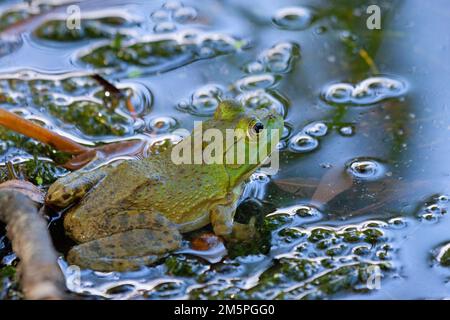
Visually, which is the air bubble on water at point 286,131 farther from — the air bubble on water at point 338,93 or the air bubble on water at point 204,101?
the air bubble on water at point 204,101

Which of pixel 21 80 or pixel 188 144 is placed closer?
pixel 188 144

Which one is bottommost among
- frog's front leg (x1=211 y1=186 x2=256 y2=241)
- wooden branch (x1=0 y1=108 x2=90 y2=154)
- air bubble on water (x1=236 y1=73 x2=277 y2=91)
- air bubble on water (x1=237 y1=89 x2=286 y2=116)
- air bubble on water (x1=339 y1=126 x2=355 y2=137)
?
frog's front leg (x1=211 y1=186 x2=256 y2=241)

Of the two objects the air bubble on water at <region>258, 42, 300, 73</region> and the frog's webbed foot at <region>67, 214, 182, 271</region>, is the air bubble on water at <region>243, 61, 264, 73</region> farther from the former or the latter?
the frog's webbed foot at <region>67, 214, 182, 271</region>

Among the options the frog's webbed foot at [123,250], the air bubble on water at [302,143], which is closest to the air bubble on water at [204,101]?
the air bubble on water at [302,143]

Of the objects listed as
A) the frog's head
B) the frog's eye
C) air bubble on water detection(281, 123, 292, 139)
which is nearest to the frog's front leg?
the frog's head

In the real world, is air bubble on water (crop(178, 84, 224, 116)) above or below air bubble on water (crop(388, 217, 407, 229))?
above

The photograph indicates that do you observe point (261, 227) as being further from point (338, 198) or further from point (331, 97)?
point (331, 97)

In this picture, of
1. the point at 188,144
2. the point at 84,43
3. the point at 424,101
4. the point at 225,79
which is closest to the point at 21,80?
the point at 84,43
